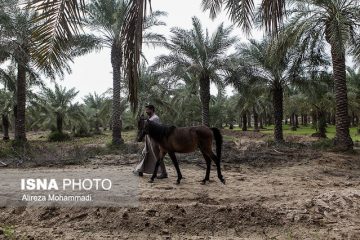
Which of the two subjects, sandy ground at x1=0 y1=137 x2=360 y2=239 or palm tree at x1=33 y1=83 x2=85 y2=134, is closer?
sandy ground at x1=0 y1=137 x2=360 y2=239

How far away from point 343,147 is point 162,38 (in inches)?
465

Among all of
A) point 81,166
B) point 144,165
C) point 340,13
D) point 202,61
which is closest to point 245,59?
point 202,61

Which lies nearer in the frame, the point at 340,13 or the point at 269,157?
the point at 269,157

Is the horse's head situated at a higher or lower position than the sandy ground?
higher

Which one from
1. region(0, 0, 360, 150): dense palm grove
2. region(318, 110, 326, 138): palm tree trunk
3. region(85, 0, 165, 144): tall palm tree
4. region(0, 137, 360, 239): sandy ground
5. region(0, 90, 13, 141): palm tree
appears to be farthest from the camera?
region(0, 90, 13, 141): palm tree

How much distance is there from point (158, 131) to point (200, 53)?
14.5 metres

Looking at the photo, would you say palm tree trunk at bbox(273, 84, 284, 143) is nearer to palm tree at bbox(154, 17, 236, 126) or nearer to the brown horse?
palm tree at bbox(154, 17, 236, 126)

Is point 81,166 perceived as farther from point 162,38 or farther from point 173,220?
point 162,38

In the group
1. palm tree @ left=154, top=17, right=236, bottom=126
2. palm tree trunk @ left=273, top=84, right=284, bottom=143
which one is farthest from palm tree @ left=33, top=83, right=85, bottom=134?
palm tree trunk @ left=273, top=84, right=284, bottom=143

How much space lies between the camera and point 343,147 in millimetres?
15953

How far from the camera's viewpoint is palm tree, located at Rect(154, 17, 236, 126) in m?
21.2

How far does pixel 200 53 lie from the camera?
834 inches

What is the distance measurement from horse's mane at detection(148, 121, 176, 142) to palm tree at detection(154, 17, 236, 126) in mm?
13930

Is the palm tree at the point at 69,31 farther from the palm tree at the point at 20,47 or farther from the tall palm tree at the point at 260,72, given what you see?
the tall palm tree at the point at 260,72
